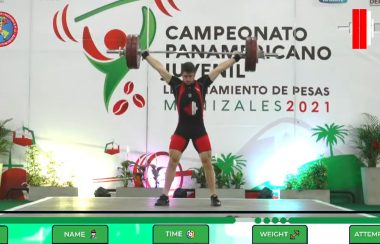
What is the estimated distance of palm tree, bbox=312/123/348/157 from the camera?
3.75 m

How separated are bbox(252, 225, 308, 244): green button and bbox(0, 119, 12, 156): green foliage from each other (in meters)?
3.24

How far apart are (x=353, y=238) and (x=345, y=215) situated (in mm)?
29

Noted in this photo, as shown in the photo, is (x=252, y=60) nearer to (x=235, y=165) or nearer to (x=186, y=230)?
(x=186, y=230)

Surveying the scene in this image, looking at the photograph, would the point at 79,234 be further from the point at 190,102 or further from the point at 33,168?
the point at 33,168

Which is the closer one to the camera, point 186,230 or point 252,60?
point 186,230

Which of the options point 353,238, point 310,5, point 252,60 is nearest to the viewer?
point 353,238

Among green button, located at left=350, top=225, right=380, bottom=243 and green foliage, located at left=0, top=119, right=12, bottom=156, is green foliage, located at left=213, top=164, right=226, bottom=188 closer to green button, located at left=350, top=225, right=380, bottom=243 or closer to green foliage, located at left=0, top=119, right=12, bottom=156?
green foliage, located at left=0, top=119, right=12, bottom=156

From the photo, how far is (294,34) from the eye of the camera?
3.72 meters

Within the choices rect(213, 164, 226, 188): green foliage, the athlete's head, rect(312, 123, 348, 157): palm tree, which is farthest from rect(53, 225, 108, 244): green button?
rect(312, 123, 348, 157): palm tree

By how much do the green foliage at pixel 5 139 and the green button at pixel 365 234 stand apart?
3267 mm

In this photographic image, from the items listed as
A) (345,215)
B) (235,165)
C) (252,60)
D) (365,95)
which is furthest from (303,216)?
(365,95)

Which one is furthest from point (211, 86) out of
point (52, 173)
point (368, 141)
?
point (52, 173)

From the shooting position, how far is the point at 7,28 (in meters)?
3.57

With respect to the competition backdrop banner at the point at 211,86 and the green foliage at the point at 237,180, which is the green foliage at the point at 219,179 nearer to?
the green foliage at the point at 237,180
